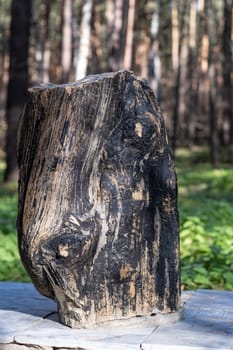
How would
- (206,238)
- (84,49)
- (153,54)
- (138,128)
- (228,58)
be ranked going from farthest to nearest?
(228,58), (153,54), (84,49), (206,238), (138,128)

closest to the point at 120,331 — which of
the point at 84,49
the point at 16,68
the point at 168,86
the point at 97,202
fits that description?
the point at 97,202

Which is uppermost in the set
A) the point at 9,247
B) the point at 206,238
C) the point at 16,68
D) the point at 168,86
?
the point at 168,86

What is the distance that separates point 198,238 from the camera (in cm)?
841

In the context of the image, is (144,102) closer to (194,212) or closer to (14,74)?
(194,212)

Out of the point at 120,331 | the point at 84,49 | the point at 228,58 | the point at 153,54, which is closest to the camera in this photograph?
the point at 120,331

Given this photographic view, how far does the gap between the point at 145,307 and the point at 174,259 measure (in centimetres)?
35

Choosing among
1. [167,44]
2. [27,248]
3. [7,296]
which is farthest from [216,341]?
[167,44]

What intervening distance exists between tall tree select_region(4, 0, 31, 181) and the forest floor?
1233 mm

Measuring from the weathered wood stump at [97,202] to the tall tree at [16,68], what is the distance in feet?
38.7

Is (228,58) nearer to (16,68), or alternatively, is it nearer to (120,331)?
(16,68)

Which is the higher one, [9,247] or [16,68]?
[16,68]

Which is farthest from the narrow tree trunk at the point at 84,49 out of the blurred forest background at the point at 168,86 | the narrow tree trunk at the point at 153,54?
the narrow tree trunk at the point at 153,54

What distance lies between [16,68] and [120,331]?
12.6 meters

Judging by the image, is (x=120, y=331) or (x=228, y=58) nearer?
(x=120, y=331)
